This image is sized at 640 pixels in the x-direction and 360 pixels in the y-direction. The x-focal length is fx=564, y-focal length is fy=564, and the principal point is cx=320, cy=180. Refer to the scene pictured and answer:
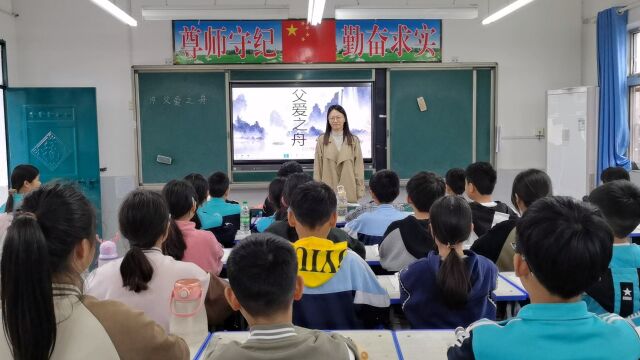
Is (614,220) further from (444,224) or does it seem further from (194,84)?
(194,84)

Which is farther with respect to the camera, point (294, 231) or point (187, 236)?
point (294, 231)

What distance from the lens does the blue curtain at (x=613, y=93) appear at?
575 centimetres

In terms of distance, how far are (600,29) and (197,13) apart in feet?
13.7

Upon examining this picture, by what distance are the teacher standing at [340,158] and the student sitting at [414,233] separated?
8.27ft

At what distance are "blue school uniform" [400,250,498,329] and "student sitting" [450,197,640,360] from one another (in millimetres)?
865

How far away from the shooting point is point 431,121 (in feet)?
21.7

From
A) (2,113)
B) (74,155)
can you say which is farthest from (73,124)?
(2,113)

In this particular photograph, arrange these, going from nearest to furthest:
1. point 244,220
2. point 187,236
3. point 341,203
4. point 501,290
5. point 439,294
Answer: point 439,294
point 501,290
point 187,236
point 244,220
point 341,203

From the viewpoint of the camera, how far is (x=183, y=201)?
2852mm

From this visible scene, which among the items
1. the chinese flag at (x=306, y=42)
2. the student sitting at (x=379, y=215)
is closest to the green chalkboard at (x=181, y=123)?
the chinese flag at (x=306, y=42)

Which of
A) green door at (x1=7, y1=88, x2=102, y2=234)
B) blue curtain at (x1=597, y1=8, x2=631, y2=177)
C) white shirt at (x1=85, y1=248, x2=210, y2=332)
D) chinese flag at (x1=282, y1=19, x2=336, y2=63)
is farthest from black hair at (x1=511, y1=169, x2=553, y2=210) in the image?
green door at (x1=7, y1=88, x2=102, y2=234)

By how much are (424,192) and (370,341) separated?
121 cm

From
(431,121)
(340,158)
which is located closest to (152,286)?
(340,158)

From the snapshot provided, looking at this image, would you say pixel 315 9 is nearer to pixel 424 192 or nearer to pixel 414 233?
pixel 424 192
